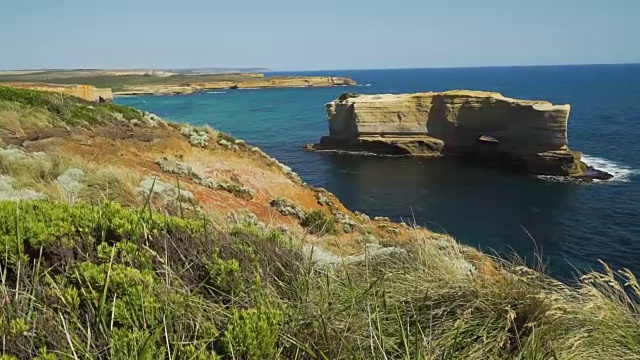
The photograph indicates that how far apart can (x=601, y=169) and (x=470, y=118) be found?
11.7 metres

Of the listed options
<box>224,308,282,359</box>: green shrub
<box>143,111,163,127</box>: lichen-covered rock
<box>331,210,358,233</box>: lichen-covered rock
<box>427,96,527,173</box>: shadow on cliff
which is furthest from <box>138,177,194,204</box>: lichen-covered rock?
<box>427,96,527,173</box>: shadow on cliff

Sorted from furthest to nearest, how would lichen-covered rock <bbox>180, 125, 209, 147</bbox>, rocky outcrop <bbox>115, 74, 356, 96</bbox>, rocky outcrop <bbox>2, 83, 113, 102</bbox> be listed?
rocky outcrop <bbox>115, 74, 356, 96</bbox>, rocky outcrop <bbox>2, 83, 113, 102</bbox>, lichen-covered rock <bbox>180, 125, 209, 147</bbox>

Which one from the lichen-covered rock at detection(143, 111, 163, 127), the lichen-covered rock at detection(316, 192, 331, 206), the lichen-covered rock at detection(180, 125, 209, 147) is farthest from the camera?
the lichen-covered rock at detection(143, 111, 163, 127)

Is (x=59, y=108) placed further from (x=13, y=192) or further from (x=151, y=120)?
(x=13, y=192)

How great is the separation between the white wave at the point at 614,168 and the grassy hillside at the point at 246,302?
3535cm

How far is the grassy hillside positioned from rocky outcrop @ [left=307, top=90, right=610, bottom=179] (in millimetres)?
37445

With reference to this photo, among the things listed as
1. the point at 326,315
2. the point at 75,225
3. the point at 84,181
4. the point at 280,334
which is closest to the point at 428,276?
the point at 326,315

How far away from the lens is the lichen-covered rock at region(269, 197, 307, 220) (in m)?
14.6

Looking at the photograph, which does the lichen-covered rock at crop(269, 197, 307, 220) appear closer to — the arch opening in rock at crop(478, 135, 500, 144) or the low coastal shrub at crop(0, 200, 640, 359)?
the low coastal shrub at crop(0, 200, 640, 359)

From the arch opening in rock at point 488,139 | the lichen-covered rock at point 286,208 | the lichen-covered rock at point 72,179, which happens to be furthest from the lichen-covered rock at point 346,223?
the arch opening in rock at point 488,139

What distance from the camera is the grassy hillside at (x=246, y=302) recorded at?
2777 millimetres

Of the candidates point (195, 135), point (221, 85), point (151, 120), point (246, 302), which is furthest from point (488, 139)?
point (221, 85)

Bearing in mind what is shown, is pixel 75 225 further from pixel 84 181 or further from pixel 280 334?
pixel 84 181

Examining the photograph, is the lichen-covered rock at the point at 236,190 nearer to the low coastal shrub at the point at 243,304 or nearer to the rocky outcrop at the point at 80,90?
the low coastal shrub at the point at 243,304
